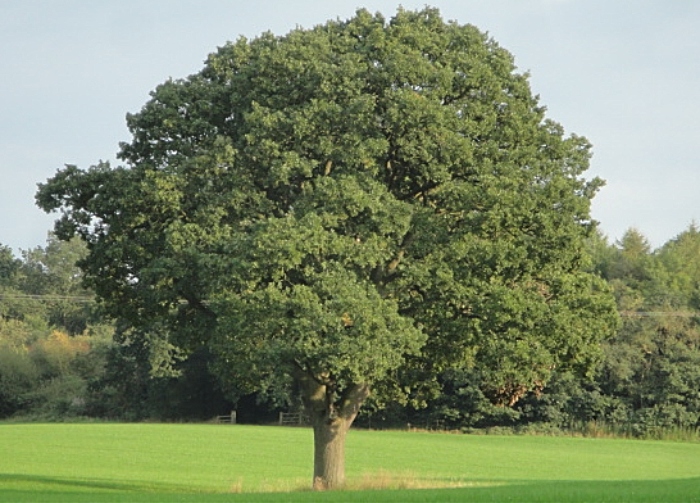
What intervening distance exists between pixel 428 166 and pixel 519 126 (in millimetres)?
3128

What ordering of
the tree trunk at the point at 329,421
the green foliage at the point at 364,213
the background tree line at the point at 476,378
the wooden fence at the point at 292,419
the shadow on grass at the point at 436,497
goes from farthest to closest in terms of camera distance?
the wooden fence at the point at 292,419, the background tree line at the point at 476,378, the tree trunk at the point at 329,421, the green foliage at the point at 364,213, the shadow on grass at the point at 436,497

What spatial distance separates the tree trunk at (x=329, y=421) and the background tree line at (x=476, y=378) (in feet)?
111

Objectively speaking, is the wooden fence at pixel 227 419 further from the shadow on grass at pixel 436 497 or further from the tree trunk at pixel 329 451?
the tree trunk at pixel 329 451

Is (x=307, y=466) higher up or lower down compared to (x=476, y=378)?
lower down

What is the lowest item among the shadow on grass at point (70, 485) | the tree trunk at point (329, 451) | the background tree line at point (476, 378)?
the shadow on grass at point (70, 485)

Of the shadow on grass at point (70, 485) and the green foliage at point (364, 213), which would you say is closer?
the green foliage at point (364, 213)

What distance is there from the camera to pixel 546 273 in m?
29.5

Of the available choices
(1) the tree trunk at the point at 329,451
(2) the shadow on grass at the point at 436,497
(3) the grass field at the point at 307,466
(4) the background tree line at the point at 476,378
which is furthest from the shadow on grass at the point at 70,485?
(4) the background tree line at the point at 476,378

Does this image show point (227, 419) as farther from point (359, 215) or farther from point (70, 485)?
point (359, 215)

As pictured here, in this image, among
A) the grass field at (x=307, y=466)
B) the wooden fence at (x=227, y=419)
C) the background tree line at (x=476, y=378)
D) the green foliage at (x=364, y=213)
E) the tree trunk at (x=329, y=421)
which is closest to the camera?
the green foliage at (x=364, y=213)

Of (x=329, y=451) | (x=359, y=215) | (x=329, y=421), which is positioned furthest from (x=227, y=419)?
(x=359, y=215)

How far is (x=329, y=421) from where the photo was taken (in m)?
30.5

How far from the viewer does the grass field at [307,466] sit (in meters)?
27.7

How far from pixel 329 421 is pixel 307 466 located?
73.4 ft
